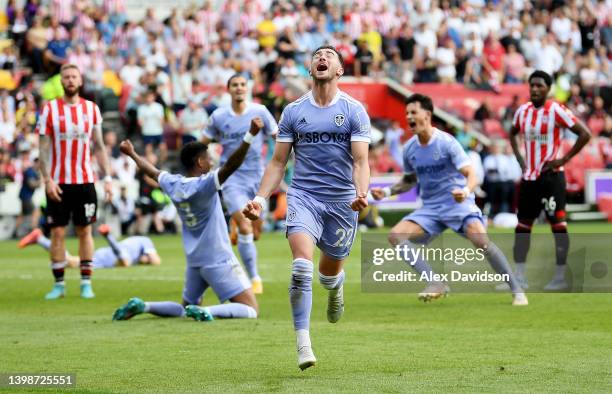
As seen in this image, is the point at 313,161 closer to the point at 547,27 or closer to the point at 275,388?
the point at 275,388

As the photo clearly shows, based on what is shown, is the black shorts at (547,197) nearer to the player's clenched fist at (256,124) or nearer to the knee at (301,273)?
the player's clenched fist at (256,124)

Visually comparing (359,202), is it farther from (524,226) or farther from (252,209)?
(524,226)

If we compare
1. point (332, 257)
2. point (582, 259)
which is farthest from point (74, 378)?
point (582, 259)

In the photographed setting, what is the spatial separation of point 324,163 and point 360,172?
0.38m

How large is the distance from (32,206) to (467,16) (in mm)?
16023

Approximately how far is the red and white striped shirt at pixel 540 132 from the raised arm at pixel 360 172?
542 cm

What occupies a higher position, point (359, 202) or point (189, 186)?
point (359, 202)

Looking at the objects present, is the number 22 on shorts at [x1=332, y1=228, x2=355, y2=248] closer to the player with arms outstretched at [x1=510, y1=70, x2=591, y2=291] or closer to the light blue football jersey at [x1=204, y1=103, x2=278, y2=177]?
the player with arms outstretched at [x1=510, y1=70, x2=591, y2=291]

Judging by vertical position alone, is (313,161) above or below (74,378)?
above

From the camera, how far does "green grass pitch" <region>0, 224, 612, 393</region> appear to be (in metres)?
8.43

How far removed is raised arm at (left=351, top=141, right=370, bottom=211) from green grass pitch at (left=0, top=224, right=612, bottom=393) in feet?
4.04

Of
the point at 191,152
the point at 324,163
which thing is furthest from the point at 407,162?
the point at 324,163

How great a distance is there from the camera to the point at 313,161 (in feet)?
31.5

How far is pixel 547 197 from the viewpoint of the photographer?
1449 cm
